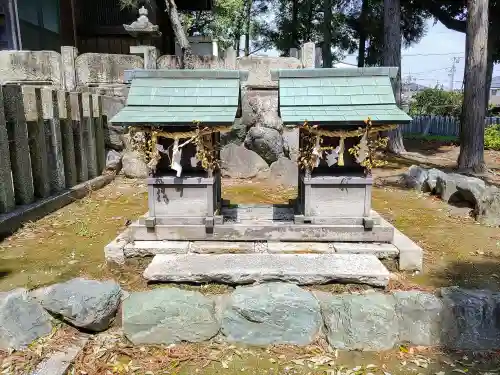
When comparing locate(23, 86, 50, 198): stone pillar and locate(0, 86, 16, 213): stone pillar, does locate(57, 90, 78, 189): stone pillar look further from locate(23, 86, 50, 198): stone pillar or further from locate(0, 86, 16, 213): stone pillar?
locate(0, 86, 16, 213): stone pillar

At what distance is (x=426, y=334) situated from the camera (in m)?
3.65

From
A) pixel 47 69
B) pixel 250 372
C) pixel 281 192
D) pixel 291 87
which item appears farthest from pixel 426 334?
pixel 47 69

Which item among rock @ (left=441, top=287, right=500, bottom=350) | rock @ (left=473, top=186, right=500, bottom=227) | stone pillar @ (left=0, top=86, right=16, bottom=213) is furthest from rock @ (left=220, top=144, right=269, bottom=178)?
rock @ (left=441, top=287, right=500, bottom=350)

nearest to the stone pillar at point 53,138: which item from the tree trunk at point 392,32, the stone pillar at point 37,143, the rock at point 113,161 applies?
the stone pillar at point 37,143

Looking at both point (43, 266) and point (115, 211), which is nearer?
point (43, 266)

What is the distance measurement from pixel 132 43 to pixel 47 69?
5694mm

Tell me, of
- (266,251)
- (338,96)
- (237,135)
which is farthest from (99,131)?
(338,96)

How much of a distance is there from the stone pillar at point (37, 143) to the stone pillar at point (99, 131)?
2.68 m

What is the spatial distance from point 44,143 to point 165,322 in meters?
5.24

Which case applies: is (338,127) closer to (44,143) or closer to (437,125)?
(44,143)

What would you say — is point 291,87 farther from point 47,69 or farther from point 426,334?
point 47,69

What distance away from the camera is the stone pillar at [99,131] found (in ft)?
32.8

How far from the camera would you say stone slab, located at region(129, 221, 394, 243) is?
4.75 meters

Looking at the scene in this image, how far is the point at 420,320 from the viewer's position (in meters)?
3.67
